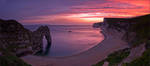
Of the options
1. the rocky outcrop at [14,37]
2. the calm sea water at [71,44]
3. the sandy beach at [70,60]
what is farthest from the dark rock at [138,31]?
the rocky outcrop at [14,37]

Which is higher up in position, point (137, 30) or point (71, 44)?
point (137, 30)

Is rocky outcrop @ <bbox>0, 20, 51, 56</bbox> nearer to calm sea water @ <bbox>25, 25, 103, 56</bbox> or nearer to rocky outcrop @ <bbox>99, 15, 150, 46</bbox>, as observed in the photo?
calm sea water @ <bbox>25, 25, 103, 56</bbox>

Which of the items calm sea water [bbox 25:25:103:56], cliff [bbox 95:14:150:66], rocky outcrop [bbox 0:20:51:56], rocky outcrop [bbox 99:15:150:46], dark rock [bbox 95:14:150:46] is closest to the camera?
cliff [bbox 95:14:150:66]

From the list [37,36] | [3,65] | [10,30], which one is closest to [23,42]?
[10,30]

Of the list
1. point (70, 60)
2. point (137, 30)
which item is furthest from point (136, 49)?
point (137, 30)

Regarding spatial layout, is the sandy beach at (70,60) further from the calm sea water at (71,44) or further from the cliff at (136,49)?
the calm sea water at (71,44)

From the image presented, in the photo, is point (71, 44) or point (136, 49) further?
point (71, 44)

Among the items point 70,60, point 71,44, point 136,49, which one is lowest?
point 71,44

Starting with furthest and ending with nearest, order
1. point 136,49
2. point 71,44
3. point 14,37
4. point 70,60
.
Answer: point 71,44 → point 14,37 → point 70,60 → point 136,49

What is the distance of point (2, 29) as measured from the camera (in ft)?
74.0

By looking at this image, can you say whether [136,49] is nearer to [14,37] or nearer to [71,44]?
[14,37]

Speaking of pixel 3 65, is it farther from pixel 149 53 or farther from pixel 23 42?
pixel 23 42

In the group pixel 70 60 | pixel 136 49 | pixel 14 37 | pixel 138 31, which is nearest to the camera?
pixel 136 49

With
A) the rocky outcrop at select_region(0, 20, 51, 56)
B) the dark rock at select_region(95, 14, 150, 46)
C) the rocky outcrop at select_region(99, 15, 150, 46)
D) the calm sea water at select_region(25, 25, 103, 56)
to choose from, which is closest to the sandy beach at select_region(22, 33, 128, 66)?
the rocky outcrop at select_region(0, 20, 51, 56)
